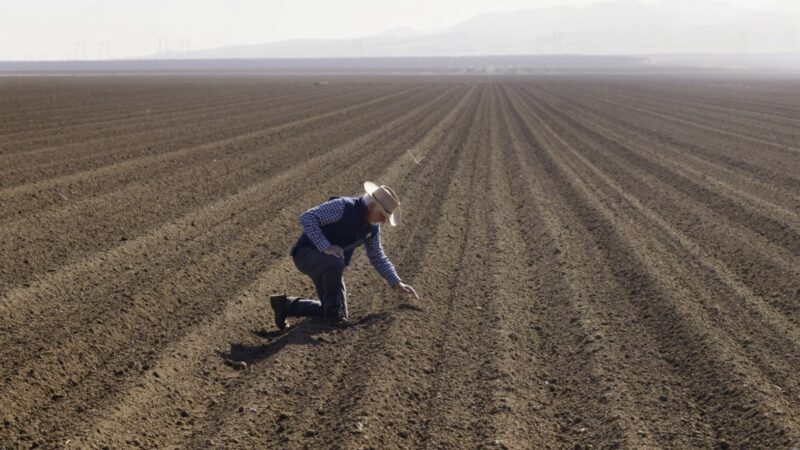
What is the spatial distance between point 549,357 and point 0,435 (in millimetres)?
4070

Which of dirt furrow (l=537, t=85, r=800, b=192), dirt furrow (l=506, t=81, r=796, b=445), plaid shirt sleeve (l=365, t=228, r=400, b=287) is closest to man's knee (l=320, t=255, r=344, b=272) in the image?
plaid shirt sleeve (l=365, t=228, r=400, b=287)

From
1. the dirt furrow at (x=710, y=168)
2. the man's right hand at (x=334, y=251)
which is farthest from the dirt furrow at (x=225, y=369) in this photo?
the dirt furrow at (x=710, y=168)

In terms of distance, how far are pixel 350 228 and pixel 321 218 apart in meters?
0.29

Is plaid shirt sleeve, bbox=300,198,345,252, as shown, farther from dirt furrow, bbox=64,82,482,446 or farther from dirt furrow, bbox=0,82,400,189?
dirt furrow, bbox=0,82,400,189

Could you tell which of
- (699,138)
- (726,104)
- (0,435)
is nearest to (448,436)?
(0,435)

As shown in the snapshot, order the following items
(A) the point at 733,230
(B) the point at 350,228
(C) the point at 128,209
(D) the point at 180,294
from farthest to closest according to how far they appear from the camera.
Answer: (C) the point at 128,209, (A) the point at 733,230, (D) the point at 180,294, (B) the point at 350,228

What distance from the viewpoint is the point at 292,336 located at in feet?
25.5

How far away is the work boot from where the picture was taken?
7918 mm

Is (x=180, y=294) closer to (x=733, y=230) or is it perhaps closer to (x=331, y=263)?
(x=331, y=263)

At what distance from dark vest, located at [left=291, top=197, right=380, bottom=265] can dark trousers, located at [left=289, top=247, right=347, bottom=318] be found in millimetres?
129

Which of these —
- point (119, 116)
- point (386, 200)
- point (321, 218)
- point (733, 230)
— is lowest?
point (119, 116)

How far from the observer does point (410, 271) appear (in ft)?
33.1

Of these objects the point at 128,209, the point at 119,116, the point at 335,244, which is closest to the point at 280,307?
the point at 335,244

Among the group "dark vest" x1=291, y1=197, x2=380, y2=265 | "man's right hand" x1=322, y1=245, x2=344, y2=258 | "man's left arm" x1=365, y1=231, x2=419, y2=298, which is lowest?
"man's left arm" x1=365, y1=231, x2=419, y2=298
